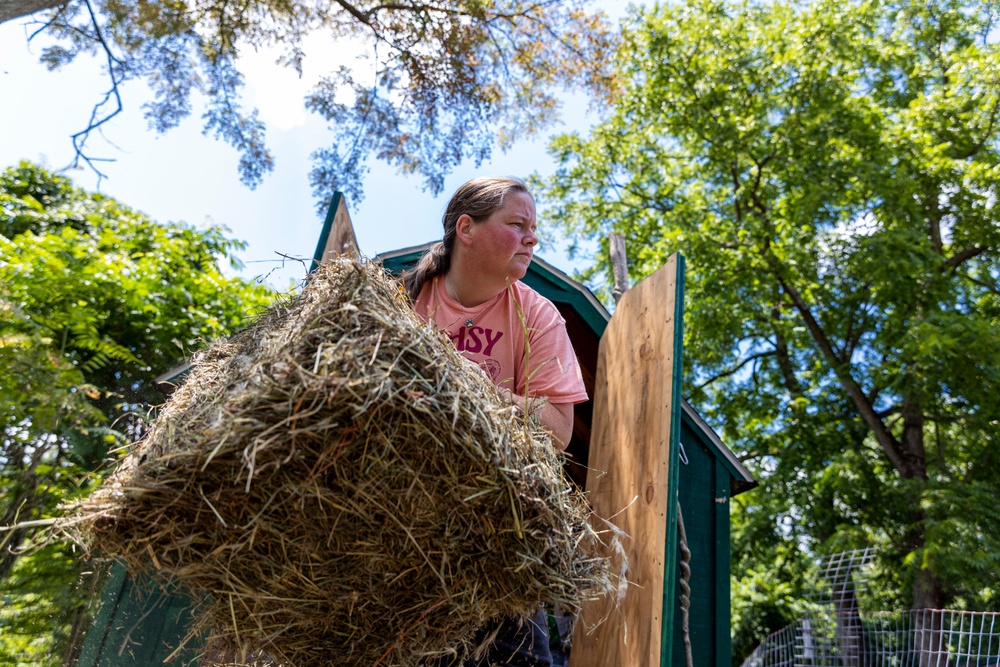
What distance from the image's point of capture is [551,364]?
2492mm

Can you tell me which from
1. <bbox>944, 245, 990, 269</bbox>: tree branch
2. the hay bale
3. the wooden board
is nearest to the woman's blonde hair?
the wooden board

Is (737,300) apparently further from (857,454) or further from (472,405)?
(472,405)

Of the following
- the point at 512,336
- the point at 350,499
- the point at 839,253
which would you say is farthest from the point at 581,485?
the point at 839,253

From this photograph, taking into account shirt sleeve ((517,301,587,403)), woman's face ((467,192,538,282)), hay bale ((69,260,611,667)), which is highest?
woman's face ((467,192,538,282))

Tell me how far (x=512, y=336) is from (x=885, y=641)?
9077mm

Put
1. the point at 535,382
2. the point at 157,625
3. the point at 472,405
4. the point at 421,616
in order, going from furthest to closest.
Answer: the point at 157,625 < the point at 535,382 < the point at 421,616 < the point at 472,405

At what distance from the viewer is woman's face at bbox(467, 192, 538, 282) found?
2.68m

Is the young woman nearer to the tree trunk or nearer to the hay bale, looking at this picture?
the hay bale

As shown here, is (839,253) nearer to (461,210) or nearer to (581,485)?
(581,485)

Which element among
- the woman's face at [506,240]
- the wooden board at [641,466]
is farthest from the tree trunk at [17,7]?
the wooden board at [641,466]

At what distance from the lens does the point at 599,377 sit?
3881 millimetres

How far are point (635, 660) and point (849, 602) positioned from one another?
33.0 feet

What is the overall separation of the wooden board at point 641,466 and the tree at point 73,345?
2209 mm

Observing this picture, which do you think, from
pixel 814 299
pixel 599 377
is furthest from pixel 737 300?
pixel 599 377
